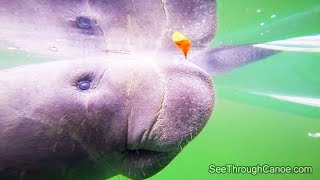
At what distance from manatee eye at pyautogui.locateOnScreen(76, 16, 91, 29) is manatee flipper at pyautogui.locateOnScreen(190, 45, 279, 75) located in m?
1.34

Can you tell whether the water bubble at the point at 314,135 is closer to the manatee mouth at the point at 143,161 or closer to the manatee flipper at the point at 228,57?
the manatee flipper at the point at 228,57

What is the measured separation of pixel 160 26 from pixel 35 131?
1.72 m

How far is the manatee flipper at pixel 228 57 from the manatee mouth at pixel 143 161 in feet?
5.91

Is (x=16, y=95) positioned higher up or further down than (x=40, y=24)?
further down

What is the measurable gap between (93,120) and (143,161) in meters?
0.52

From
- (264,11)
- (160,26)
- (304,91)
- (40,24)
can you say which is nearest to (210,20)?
(160,26)

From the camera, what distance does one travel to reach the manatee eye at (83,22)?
3.89 meters

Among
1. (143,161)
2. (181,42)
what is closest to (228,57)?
(181,42)

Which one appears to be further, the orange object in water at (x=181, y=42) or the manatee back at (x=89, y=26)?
the manatee back at (x=89, y=26)

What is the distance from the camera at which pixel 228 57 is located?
621cm

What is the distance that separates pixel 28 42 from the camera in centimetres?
394

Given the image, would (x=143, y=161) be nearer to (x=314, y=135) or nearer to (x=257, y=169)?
(x=257, y=169)

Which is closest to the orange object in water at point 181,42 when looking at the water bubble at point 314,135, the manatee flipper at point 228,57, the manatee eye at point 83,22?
the manatee flipper at point 228,57

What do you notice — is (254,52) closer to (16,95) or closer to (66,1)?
(66,1)
